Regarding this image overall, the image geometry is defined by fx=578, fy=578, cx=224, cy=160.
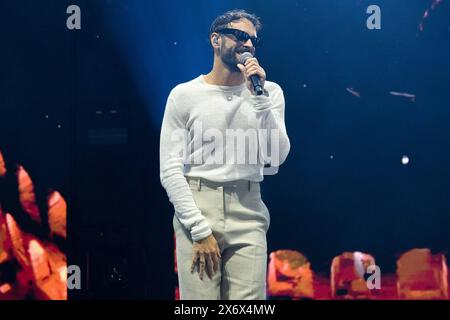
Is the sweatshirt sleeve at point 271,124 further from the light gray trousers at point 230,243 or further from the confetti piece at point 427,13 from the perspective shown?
the confetti piece at point 427,13

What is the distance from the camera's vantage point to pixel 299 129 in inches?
108

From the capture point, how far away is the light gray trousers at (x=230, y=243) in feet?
6.51

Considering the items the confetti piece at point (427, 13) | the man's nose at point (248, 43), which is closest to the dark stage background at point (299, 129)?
the confetti piece at point (427, 13)

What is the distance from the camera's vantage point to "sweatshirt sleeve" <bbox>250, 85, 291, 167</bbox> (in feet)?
6.58

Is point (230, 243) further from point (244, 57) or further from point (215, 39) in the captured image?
point (215, 39)

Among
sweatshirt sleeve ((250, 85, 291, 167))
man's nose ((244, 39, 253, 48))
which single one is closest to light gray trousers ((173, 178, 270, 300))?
sweatshirt sleeve ((250, 85, 291, 167))

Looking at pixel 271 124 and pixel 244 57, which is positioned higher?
pixel 244 57

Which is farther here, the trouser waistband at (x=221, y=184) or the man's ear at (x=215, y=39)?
the man's ear at (x=215, y=39)

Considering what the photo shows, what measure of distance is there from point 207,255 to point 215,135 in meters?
0.44

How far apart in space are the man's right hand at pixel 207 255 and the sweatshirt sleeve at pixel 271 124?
0.40 metres

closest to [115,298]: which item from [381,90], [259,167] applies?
[259,167]

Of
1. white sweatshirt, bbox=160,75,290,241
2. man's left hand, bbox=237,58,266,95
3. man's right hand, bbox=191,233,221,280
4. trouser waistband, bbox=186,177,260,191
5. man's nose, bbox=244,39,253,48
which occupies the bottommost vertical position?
man's right hand, bbox=191,233,221,280

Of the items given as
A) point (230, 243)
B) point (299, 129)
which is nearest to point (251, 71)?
point (230, 243)

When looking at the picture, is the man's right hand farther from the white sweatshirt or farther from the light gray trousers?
the white sweatshirt
